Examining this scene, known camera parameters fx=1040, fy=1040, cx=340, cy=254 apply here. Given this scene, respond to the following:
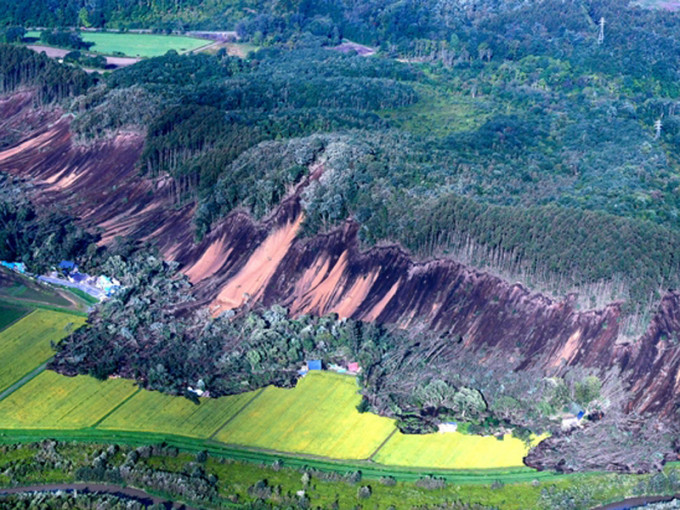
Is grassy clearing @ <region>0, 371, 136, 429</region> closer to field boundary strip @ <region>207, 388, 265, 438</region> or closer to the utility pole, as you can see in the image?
field boundary strip @ <region>207, 388, 265, 438</region>

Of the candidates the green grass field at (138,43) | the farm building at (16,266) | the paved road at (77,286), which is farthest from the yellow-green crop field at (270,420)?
the green grass field at (138,43)

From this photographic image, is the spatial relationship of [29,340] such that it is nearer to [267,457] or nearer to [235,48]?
[267,457]

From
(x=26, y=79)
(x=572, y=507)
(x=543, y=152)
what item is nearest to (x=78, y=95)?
(x=26, y=79)

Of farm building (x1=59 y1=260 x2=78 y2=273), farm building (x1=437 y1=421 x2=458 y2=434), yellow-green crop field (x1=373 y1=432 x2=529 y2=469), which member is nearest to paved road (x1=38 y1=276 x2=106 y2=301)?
farm building (x1=59 y1=260 x2=78 y2=273)

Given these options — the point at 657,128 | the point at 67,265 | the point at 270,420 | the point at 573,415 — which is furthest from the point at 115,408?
the point at 657,128

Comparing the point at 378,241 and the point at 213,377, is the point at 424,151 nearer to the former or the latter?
the point at 378,241

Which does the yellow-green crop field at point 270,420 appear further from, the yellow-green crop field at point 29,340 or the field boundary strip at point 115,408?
the yellow-green crop field at point 29,340
